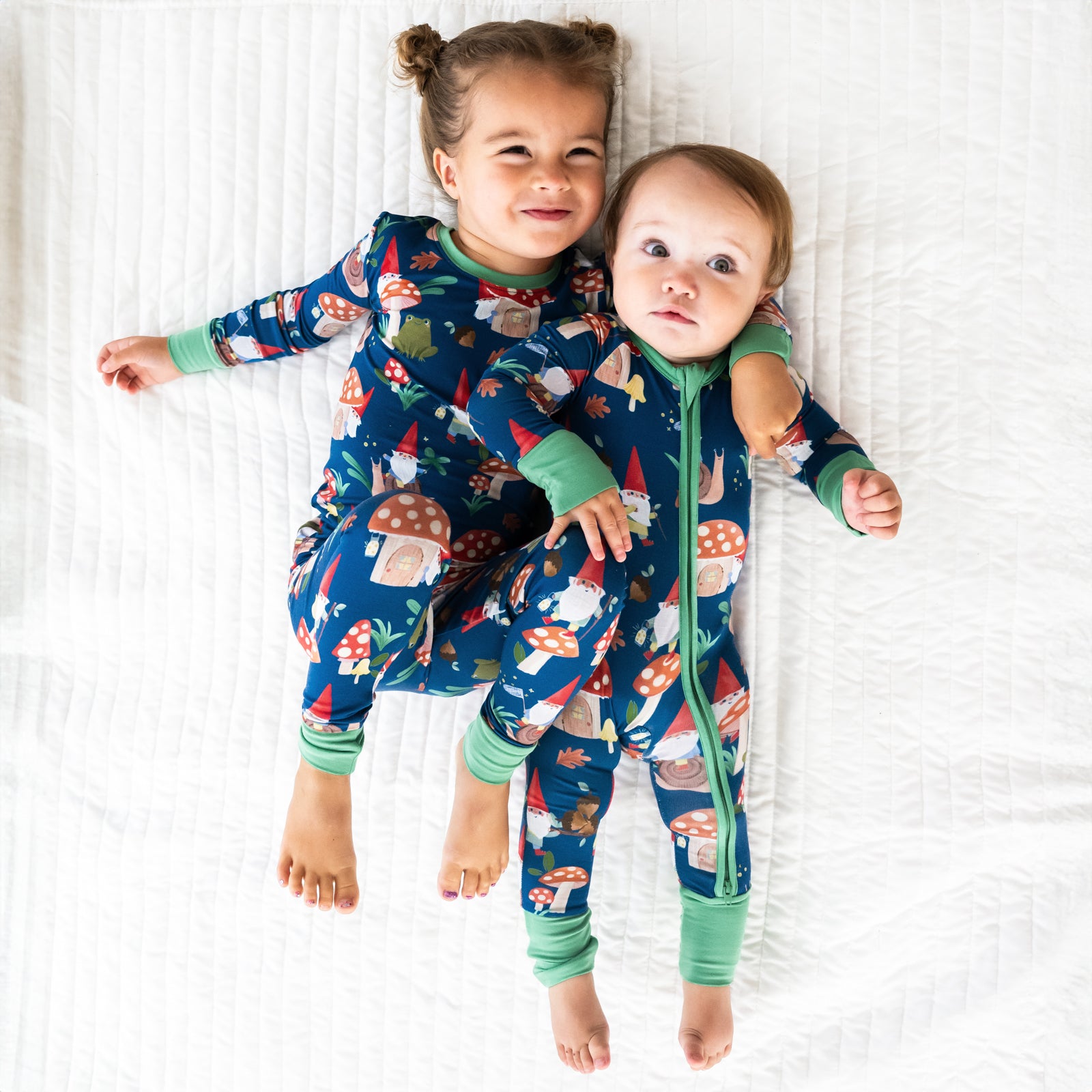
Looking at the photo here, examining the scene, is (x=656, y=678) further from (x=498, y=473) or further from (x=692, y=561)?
(x=498, y=473)

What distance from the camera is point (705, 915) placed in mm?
1018

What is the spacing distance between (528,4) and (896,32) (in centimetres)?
44

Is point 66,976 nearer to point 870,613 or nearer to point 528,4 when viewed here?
point 870,613

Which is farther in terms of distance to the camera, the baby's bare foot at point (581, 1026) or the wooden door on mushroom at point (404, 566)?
the baby's bare foot at point (581, 1026)

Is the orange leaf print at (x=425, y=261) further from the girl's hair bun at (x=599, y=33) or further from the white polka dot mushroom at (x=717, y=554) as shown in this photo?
the white polka dot mushroom at (x=717, y=554)

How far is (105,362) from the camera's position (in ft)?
3.74

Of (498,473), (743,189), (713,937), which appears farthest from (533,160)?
(713,937)

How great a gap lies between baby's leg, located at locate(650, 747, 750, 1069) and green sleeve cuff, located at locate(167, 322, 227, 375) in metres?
0.76

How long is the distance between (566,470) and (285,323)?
17.7 inches

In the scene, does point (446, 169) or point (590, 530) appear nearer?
point (590, 530)

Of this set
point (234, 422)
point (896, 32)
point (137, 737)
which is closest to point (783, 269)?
point (896, 32)

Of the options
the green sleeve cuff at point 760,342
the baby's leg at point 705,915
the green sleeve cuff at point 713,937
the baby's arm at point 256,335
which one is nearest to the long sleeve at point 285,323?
the baby's arm at point 256,335

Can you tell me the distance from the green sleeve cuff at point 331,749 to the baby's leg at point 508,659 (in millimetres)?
111

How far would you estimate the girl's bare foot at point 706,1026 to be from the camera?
39.8 inches
